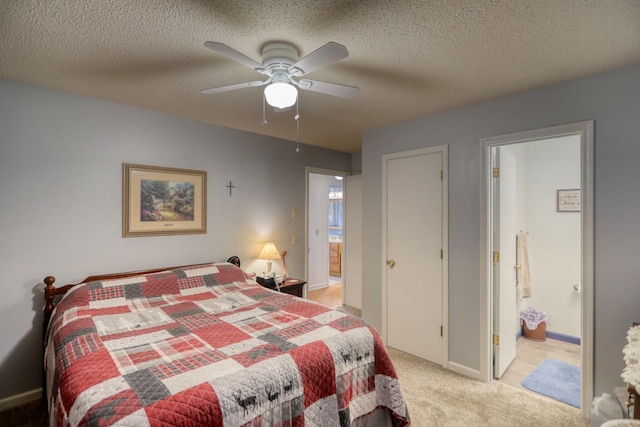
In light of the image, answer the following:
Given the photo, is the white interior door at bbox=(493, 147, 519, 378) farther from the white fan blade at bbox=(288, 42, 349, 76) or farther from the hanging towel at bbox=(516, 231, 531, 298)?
the white fan blade at bbox=(288, 42, 349, 76)

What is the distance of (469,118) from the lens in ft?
9.53

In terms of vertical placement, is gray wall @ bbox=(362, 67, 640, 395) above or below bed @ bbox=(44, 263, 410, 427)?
above

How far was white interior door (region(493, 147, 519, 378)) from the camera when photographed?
2855mm

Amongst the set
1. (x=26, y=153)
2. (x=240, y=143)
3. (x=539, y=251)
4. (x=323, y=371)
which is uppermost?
(x=240, y=143)

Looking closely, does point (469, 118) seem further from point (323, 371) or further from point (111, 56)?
point (111, 56)

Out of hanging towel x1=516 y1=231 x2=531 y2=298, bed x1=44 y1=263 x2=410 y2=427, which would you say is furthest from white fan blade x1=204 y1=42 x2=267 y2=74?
hanging towel x1=516 y1=231 x2=531 y2=298

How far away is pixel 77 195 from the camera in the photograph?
265 cm

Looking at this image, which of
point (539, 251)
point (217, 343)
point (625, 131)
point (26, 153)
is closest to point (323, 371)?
point (217, 343)

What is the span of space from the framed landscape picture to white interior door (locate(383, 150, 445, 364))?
2.03 meters

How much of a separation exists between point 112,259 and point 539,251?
4.62m

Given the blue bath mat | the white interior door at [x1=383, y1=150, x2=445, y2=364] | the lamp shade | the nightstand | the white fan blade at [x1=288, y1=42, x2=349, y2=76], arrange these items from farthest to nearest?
the lamp shade
the nightstand
the white interior door at [x1=383, y1=150, x2=445, y2=364]
the blue bath mat
the white fan blade at [x1=288, y1=42, x2=349, y2=76]

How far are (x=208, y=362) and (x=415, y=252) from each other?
2.35 meters

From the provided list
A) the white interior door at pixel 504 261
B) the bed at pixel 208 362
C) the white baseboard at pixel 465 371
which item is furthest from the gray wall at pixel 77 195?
the white interior door at pixel 504 261

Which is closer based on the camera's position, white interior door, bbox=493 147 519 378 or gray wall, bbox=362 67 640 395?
gray wall, bbox=362 67 640 395
